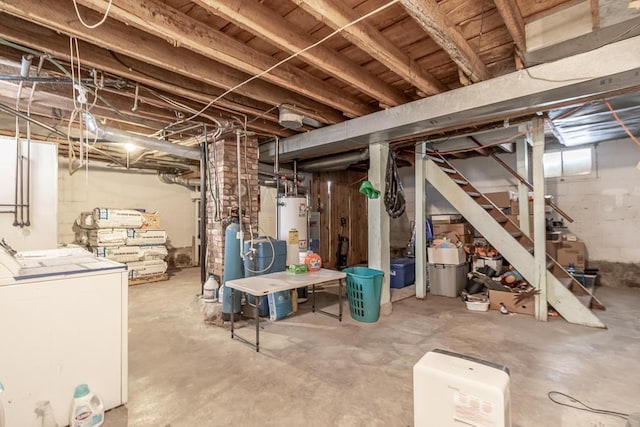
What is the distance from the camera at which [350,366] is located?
8.41 ft

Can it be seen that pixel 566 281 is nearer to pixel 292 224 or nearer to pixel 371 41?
pixel 292 224

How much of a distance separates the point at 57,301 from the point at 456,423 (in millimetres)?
2327

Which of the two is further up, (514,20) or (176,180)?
(514,20)

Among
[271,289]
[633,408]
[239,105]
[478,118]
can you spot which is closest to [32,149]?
[239,105]

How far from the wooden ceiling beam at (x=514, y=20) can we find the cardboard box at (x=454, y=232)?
3.36 metres

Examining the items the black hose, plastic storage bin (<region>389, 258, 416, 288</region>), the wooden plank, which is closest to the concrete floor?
plastic storage bin (<region>389, 258, 416, 288</region>)

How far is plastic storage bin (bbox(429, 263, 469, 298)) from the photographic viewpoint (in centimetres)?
479

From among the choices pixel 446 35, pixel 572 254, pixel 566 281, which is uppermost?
pixel 446 35

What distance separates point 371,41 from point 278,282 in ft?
7.58

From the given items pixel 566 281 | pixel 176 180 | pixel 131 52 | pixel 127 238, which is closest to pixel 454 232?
pixel 566 281

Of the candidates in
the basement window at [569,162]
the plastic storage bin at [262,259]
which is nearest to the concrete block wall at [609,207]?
the basement window at [569,162]

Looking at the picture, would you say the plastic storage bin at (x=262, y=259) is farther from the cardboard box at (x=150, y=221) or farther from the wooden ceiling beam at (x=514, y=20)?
the cardboard box at (x=150, y=221)

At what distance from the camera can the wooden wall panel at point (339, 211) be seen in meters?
7.09

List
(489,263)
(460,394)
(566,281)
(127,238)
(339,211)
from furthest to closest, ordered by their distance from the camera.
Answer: (339,211), (127,238), (489,263), (566,281), (460,394)
